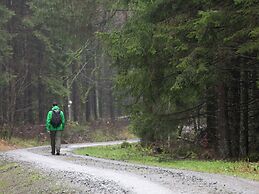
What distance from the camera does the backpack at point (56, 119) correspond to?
1839 cm

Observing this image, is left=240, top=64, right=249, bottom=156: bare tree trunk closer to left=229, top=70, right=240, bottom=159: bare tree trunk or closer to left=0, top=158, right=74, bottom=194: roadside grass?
left=229, top=70, right=240, bottom=159: bare tree trunk

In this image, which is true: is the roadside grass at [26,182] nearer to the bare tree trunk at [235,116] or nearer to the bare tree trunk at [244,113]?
the bare tree trunk at [235,116]

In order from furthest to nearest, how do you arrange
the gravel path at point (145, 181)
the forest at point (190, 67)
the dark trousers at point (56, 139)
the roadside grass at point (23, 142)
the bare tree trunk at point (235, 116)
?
the roadside grass at point (23, 142) < the dark trousers at point (56, 139) < the bare tree trunk at point (235, 116) < the forest at point (190, 67) < the gravel path at point (145, 181)

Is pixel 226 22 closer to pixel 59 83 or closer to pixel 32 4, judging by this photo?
pixel 32 4

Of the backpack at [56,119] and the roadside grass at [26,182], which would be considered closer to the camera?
the roadside grass at [26,182]

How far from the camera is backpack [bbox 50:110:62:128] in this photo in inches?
724

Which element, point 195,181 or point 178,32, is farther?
point 178,32

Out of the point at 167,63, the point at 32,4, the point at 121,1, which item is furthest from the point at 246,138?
the point at 32,4

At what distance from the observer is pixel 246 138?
17109 mm

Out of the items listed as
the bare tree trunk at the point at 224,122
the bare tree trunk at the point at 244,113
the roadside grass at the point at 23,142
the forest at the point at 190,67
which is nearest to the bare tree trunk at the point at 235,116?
the forest at the point at 190,67

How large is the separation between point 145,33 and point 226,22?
2564 millimetres

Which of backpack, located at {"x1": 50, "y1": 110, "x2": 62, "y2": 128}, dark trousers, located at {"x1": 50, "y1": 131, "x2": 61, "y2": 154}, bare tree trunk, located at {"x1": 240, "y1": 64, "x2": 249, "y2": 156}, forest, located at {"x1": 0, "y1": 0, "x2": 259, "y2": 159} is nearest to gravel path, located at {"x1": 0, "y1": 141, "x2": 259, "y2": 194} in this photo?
forest, located at {"x1": 0, "y1": 0, "x2": 259, "y2": 159}

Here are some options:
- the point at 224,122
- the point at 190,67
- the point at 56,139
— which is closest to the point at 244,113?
the point at 224,122

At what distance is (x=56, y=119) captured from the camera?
18391mm
